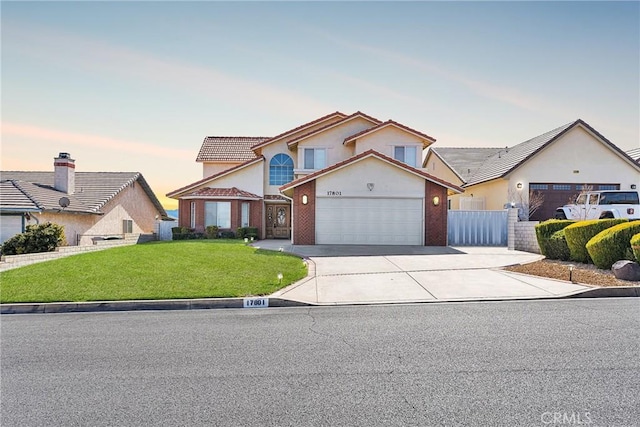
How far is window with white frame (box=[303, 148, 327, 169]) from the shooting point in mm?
26219

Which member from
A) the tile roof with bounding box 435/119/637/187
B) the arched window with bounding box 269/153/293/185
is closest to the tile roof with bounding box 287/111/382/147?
the arched window with bounding box 269/153/293/185

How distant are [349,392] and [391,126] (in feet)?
73.9

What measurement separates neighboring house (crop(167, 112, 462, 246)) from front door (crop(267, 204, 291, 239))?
0.07 m

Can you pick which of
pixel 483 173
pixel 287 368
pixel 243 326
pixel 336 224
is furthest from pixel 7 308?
pixel 483 173

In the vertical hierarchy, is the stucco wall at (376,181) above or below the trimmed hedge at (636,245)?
above

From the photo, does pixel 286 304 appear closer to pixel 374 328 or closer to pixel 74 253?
pixel 374 328

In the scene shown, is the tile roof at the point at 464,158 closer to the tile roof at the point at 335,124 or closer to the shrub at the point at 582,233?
the tile roof at the point at 335,124

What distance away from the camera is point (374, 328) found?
6910 millimetres

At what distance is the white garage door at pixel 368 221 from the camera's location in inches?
778

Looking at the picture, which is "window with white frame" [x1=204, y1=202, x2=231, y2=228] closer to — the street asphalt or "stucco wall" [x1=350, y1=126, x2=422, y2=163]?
"stucco wall" [x1=350, y1=126, x2=422, y2=163]

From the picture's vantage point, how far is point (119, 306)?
29.0 ft

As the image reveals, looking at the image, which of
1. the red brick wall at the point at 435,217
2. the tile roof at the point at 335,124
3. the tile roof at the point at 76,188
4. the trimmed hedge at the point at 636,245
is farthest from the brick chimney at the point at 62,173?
the trimmed hedge at the point at 636,245

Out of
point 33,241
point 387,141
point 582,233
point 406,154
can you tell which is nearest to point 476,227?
point 406,154

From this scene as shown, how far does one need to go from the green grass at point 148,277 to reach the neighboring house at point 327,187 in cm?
527
